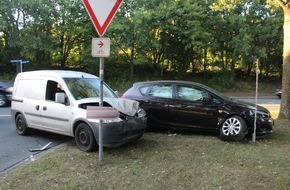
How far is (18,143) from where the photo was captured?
27.9 ft

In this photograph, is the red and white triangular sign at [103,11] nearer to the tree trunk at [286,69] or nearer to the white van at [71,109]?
the white van at [71,109]

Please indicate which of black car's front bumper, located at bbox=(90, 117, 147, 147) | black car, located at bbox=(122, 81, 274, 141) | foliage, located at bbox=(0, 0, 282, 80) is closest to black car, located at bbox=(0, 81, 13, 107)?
black car, located at bbox=(122, 81, 274, 141)

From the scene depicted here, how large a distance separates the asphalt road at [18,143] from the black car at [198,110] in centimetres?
242

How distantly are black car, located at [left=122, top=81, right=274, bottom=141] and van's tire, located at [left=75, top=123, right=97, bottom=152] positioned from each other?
2.35m

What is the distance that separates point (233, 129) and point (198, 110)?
98 cm

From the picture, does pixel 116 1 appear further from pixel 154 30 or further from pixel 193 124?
pixel 154 30

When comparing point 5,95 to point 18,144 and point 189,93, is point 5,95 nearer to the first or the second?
point 18,144

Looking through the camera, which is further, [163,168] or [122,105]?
[122,105]

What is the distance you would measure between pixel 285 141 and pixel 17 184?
6.13m

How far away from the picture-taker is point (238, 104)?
8.53 meters

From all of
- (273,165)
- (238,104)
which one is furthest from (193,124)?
(273,165)

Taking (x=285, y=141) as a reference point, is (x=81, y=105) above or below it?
above

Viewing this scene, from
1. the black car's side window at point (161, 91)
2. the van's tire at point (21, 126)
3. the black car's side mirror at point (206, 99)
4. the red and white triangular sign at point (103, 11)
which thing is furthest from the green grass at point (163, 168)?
the red and white triangular sign at point (103, 11)

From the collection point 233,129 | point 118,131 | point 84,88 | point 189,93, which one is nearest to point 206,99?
point 189,93
